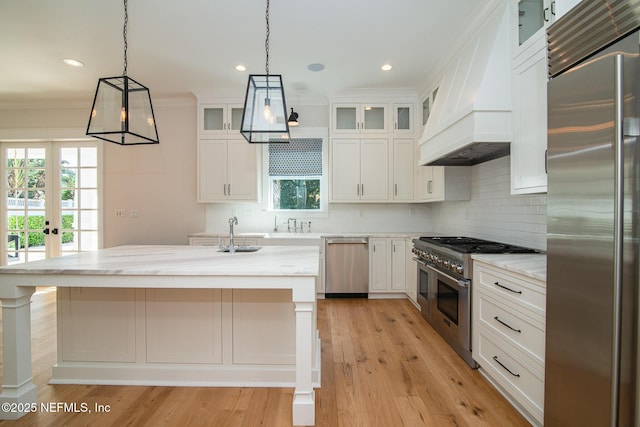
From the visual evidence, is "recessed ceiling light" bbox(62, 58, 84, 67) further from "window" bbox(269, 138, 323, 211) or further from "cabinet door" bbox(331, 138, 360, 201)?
"cabinet door" bbox(331, 138, 360, 201)

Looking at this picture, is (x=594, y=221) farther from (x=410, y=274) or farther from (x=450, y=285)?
(x=410, y=274)

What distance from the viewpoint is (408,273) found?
13.3 feet

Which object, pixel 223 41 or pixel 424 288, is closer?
pixel 223 41

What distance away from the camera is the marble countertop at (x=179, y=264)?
171 cm

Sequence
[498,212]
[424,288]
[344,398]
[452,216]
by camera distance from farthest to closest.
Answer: [452,216] < [424,288] < [498,212] < [344,398]

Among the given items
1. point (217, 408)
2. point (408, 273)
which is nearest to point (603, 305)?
point (217, 408)

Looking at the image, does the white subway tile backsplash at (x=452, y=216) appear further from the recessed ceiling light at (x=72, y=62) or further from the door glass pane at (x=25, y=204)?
the door glass pane at (x=25, y=204)

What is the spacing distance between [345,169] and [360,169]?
0.22m

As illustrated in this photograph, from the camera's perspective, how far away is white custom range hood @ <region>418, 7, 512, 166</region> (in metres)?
2.22

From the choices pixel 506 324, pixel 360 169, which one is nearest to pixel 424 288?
pixel 506 324

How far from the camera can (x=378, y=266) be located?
13.6ft

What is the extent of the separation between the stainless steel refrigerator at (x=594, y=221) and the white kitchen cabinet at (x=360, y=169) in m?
2.91

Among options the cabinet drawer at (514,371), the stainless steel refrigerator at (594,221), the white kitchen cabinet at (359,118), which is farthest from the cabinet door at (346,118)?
the cabinet drawer at (514,371)

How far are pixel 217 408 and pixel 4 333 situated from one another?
1.37 metres
